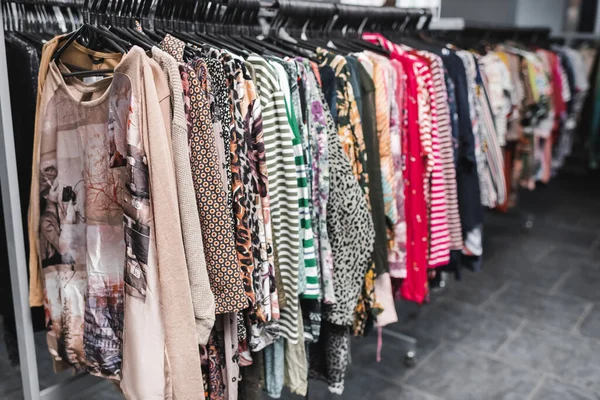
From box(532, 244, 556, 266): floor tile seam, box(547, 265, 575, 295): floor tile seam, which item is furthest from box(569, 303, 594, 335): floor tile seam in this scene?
box(532, 244, 556, 266): floor tile seam

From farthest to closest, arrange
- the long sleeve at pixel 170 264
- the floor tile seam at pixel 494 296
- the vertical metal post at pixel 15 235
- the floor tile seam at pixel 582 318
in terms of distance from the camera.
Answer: the floor tile seam at pixel 494 296 → the floor tile seam at pixel 582 318 → the vertical metal post at pixel 15 235 → the long sleeve at pixel 170 264

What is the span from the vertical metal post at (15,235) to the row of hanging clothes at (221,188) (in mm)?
48

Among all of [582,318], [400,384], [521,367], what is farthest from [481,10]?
[400,384]

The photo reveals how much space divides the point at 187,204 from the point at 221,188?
0.30 ft

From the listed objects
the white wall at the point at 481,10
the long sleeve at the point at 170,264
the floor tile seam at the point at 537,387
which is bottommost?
the floor tile seam at the point at 537,387

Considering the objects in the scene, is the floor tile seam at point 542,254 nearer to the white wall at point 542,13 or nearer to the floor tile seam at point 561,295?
the floor tile seam at point 561,295

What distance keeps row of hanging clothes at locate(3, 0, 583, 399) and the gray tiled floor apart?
2.18ft

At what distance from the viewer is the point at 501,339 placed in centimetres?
275

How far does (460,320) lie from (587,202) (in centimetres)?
290

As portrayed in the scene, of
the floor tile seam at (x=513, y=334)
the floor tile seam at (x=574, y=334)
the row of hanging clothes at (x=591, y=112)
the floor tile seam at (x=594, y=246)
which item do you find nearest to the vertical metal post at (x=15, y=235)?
the floor tile seam at (x=513, y=334)

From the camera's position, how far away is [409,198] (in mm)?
1885

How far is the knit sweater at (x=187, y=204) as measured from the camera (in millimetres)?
1155

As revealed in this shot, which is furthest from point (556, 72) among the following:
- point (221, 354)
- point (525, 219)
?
point (221, 354)

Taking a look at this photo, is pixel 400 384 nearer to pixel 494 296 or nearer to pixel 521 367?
pixel 521 367
